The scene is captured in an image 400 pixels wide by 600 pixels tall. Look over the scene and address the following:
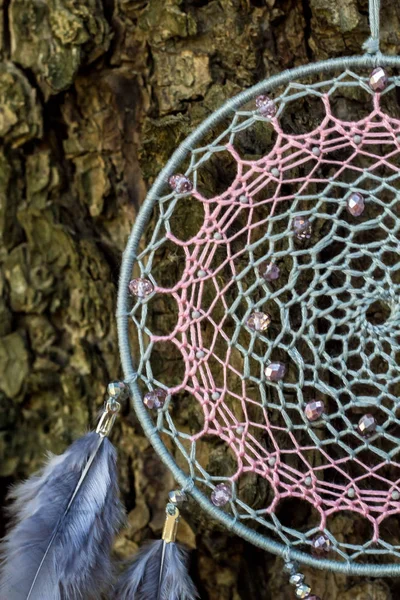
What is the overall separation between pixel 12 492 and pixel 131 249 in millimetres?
339

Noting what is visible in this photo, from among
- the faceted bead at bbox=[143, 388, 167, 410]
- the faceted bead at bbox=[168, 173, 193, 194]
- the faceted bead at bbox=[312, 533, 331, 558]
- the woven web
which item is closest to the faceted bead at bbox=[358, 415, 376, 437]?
the woven web

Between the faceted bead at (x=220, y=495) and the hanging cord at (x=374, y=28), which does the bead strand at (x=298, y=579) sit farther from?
the hanging cord at (x=374, y=28)

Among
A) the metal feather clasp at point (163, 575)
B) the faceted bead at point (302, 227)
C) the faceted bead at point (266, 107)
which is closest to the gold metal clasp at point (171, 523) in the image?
the metal feather clasp at point (163, 575)

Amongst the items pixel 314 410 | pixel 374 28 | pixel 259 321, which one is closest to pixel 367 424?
pixel 314 410

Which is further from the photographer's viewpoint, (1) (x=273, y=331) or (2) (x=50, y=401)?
(2) (x=50, y=401)

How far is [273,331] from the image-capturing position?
3.17 feet

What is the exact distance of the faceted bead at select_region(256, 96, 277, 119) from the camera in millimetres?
915

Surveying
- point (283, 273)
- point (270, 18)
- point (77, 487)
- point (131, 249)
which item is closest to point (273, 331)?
point (283, 273)

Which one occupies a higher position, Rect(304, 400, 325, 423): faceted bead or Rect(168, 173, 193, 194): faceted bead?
Rect(168, 173, 193, 194): faceted bead

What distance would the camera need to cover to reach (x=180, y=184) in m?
0.93

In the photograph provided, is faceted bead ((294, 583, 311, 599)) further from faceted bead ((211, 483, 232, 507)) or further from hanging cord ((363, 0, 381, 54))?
hanging cord ((363, 0, 381, 54))

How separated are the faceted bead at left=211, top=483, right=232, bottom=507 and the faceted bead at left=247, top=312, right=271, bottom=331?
19 cm

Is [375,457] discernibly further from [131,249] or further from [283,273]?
[131,249]

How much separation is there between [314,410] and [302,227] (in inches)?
8.2
